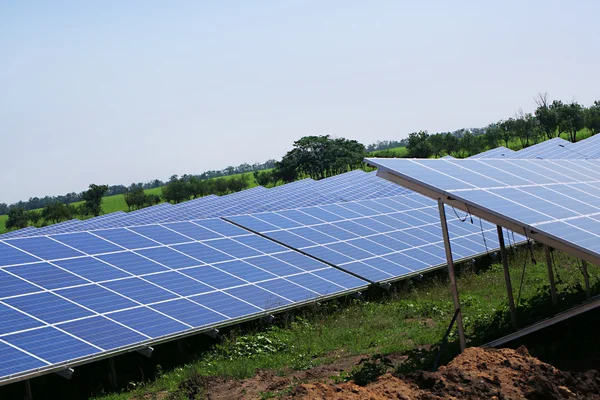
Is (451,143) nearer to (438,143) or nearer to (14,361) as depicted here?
(438,143)

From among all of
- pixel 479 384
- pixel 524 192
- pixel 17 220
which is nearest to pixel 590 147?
pixel 524 192

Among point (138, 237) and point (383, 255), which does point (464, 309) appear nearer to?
point (383, 255)

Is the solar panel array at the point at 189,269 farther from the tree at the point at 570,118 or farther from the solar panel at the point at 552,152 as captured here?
the tree at the point at 570,118

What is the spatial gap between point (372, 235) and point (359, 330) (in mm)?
7977

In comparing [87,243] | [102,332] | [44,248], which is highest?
[44,248]

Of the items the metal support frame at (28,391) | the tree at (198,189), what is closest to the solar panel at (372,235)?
the metal support frame at (28,391)

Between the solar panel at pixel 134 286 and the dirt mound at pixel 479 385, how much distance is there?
17.6 feet

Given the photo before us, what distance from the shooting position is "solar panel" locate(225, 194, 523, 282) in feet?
73.6

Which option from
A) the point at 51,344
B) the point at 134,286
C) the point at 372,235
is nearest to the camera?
the point at 51,344

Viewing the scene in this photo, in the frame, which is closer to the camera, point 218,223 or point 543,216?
point 543,216

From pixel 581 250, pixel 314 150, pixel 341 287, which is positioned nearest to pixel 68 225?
pixel 341 287

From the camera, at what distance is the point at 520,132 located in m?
112

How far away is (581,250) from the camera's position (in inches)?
491

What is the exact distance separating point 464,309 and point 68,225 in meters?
27.5
